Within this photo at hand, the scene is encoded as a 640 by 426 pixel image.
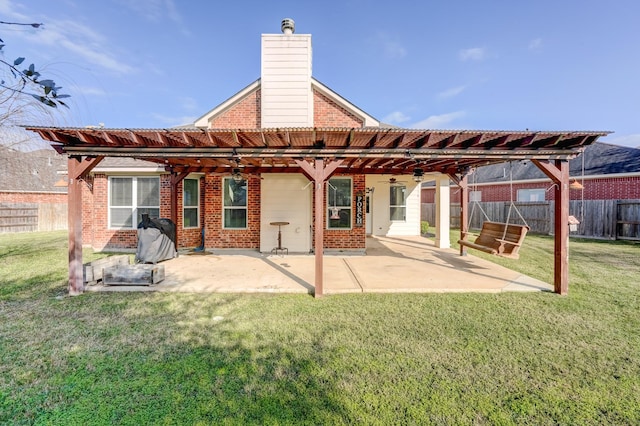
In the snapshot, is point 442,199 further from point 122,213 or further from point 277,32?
point 122,213

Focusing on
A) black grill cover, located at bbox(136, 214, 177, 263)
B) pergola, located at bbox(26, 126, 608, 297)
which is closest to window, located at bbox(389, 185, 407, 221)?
pergola, located at bbox(26, 126, 608, 297)

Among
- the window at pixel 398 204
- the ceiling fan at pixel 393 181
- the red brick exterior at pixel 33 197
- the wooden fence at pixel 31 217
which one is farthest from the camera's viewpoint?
the red brick exterior at pixel 33 197

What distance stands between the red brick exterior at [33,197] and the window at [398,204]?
69.5 feet

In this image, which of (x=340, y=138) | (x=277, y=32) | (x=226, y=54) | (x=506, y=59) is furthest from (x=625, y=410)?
(x=226, y=54)

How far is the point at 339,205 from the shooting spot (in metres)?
9.90

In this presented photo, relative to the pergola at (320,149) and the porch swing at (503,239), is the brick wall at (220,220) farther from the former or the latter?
the porch swing at (503,239)

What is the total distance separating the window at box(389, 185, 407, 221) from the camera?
47.4 feet

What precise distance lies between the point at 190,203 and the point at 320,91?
5.94m

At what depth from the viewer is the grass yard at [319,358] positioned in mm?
2539

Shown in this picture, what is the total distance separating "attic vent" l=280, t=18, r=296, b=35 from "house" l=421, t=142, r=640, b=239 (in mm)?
9290

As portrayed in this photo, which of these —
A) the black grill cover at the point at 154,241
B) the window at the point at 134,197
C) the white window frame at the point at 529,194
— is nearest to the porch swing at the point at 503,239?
the black grill cover at the point at 154,241

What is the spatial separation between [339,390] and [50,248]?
42.7 ft

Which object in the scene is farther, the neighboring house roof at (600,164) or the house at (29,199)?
the house at (29,199)

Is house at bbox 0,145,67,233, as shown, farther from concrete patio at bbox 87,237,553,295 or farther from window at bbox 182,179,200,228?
concrete patio at bbox 87,237,553,295
